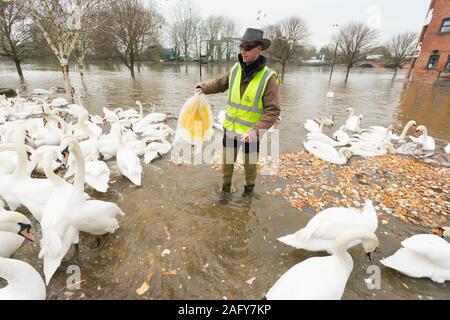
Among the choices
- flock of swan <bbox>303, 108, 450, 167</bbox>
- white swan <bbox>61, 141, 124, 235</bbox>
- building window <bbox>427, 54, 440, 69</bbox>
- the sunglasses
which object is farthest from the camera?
building window <bbox>427, 54, 440, 69</bbox>

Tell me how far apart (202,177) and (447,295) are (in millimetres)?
4445

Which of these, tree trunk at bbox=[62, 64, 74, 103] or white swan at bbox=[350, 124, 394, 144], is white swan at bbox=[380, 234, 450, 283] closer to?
white swan at bbox=[350, 124, 394, 144]

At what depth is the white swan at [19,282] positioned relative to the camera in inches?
91.8

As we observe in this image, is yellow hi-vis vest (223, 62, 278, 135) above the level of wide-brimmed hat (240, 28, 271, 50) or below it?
below

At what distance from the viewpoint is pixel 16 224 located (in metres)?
2.95

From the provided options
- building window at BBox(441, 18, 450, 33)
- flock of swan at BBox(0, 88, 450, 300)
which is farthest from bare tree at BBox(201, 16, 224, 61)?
flock of swan at BBox(0, 88, 450, 300)

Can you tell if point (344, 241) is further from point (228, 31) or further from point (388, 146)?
point (228, 31)

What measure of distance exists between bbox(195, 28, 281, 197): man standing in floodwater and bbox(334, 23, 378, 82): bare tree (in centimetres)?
3851

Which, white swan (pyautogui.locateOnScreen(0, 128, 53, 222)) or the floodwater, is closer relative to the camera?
the floodwater

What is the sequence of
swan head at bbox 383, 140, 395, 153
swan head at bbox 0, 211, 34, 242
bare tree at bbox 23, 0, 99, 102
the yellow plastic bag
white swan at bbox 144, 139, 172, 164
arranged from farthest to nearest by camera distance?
bare tree at bbox 23, 0, 99, 102 → swan head at bbox 383, 140, 395, 153 → white swan at bbox 144, 139, 172, 164 → the yellow plastic bag → swan head at bbox 0, 211, 34, 242

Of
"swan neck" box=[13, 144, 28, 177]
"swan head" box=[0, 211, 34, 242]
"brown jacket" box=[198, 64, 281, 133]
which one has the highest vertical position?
"brown jacket" box=[198, 64, 281, 133]

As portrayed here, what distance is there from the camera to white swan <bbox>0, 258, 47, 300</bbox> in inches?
91.8

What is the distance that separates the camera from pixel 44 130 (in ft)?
22.2
